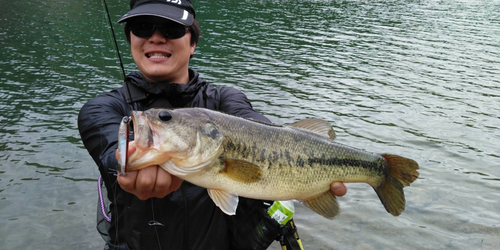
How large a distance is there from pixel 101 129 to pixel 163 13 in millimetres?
1088

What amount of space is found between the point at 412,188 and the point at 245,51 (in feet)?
41.8

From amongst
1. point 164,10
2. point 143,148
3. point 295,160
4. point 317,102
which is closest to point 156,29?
point 164,10

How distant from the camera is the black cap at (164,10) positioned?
3537mm

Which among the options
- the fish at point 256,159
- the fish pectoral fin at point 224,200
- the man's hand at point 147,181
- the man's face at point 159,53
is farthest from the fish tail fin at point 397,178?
the man's face at point 159,53

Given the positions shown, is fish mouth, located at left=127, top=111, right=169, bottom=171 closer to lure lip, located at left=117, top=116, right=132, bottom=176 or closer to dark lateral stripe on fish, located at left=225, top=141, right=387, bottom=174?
lure lip, located at left=117, top=116, right=132, bottom=176

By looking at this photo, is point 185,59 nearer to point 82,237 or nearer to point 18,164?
point 82,237

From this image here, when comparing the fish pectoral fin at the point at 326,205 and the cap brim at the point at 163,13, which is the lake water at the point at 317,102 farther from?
the cap brim at the point at 163,13

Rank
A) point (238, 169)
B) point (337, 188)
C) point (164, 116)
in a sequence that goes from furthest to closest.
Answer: point (337, 188) → point (238, 169) → point (164, 116)

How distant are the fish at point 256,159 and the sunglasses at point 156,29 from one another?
40.3 inches

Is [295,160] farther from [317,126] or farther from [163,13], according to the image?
[163,13]

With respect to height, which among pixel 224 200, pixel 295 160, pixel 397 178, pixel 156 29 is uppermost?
pixel 156 29

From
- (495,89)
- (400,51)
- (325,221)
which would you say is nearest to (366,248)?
(325,221)

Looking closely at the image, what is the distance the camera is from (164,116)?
2.83m

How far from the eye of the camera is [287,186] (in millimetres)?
3145
